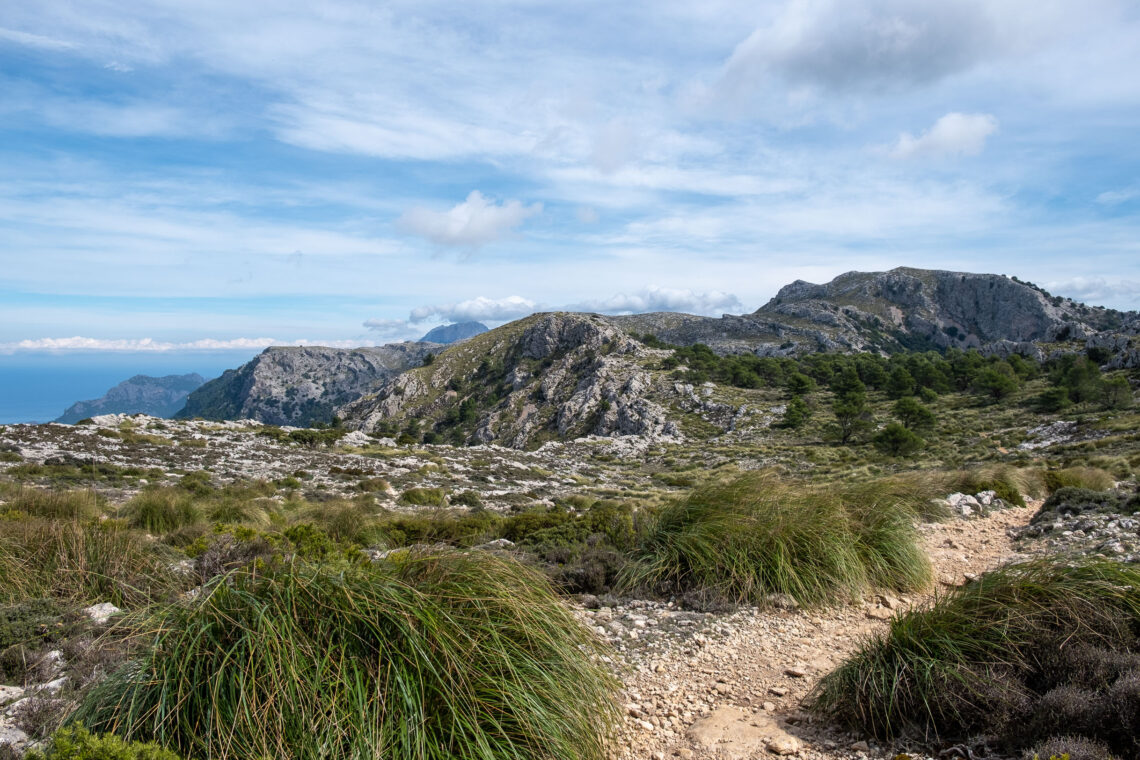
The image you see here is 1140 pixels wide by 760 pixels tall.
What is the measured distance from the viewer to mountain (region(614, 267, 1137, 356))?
143000 mm

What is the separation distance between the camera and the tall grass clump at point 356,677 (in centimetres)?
271

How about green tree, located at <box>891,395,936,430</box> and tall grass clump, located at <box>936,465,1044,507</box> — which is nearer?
tall grass clump, located at <box>936,465,1044,507</box>

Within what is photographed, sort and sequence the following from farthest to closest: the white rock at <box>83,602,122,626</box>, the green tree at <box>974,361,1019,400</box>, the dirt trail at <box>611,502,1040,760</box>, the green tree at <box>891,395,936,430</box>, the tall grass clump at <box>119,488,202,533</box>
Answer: the green tree at <box>974,361,1019,400</box>, the green tree at <box>891,395,936,430</box>, the tall grass clump at <box>119,488,202,533</box>, the white rock at <box>83,602,122,626</box>, the dirt trail at <box>611,502,1040,760</box>

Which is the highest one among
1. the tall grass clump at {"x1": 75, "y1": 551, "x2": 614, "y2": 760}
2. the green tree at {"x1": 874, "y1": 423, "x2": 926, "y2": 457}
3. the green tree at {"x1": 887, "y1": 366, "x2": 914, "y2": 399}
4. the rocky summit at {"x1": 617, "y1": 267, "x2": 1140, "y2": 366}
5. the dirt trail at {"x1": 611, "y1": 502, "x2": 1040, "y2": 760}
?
the rocky summit at {"x1": 617, "y1": 267, "x2": 1140, "y2": 366}

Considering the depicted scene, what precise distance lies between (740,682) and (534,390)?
3428 inches

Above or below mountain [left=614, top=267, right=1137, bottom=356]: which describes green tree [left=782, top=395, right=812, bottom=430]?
below

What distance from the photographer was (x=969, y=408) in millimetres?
52312

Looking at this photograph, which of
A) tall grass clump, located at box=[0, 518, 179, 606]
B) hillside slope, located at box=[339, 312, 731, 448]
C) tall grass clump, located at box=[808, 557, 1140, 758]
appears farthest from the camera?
hillside slope, located at box=[339, 312, 731, 448]

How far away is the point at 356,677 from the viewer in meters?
2.86

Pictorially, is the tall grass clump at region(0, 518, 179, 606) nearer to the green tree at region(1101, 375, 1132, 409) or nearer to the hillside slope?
the green tree at region(1101, 375, 1132, 409)

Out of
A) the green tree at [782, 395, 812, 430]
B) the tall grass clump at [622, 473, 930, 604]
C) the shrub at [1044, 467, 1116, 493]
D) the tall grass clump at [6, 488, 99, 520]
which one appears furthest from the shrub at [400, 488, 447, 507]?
the green tree at [782, 395, 812, 430]

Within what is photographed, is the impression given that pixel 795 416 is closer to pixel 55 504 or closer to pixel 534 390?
pixel 534 390

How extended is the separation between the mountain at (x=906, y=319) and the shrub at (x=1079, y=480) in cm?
12237

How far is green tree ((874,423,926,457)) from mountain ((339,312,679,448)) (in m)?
23.2
